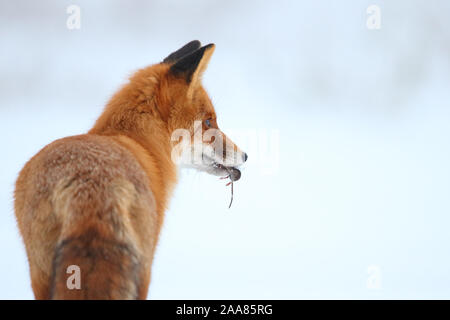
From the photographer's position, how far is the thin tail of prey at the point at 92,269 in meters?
2.03

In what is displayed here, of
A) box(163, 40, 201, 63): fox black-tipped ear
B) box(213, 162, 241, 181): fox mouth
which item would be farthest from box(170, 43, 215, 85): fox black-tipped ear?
box(213, 162, 241, 181): fox mouth

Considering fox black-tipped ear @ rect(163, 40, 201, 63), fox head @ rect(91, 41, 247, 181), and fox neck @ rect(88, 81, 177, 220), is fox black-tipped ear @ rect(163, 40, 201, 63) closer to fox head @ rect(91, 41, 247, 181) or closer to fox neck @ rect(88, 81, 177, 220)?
fox head @ rect(91, 41, 247, 181)

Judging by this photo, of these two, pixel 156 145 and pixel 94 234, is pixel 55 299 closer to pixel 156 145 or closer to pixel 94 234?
pixel 94 234

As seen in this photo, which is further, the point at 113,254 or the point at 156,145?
the point at 156,145

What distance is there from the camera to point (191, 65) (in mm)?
3678

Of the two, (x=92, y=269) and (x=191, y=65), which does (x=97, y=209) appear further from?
(x=191, y=65)

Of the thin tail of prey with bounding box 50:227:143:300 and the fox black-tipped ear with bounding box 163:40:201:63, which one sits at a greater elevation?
the fox black-tipped ear with bounding box 163:40:201:63

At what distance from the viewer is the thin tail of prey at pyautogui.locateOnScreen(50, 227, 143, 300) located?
2027 mm

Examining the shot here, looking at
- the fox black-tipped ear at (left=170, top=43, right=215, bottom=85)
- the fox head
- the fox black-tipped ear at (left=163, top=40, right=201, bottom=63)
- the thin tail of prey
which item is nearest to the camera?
the thin tail of prey

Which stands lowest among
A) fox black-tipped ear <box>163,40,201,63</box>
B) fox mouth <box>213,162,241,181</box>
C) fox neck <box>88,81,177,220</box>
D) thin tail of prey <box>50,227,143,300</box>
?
thin tail of prey <box>50,227,143,300</box>

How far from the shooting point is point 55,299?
6.77 feet

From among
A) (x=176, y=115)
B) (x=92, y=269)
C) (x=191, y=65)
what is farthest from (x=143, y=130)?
(x=92, y=269)
